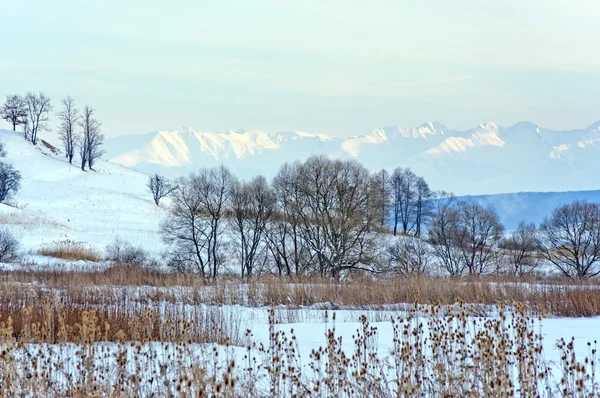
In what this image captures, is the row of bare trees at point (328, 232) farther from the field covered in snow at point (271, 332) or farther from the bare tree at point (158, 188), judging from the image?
the bare tree at point (158, 188)

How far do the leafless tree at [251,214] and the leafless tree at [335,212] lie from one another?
4082mm

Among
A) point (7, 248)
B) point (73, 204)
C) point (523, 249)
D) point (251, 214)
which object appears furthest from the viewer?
point (73, 204)

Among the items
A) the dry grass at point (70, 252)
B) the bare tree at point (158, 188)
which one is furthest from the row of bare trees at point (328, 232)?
the bare tree at point (158, 188)

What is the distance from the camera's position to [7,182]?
63094 millimetres

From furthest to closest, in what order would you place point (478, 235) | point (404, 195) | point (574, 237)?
point (404, 195) < point (478, 235) < point (574, 237)

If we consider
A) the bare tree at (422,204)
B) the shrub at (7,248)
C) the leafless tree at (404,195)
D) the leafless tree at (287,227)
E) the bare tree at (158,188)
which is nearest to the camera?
the shrub at (7,248)

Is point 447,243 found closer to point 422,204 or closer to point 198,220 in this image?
point 198,220

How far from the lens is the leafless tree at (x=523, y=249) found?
57156 mm

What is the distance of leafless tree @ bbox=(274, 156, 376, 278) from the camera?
39562 mm

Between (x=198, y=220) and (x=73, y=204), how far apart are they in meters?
23.6

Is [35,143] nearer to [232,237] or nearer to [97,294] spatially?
[232,237]

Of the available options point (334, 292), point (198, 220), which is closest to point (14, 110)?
point (198, 220)

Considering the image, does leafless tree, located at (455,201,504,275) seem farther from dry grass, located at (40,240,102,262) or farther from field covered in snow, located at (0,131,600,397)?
dry grass, located at (40,240,102,262)

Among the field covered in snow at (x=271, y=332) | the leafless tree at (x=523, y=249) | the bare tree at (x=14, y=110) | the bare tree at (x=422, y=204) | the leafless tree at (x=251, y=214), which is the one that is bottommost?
the field covered in snow at (x=271, y=332)
